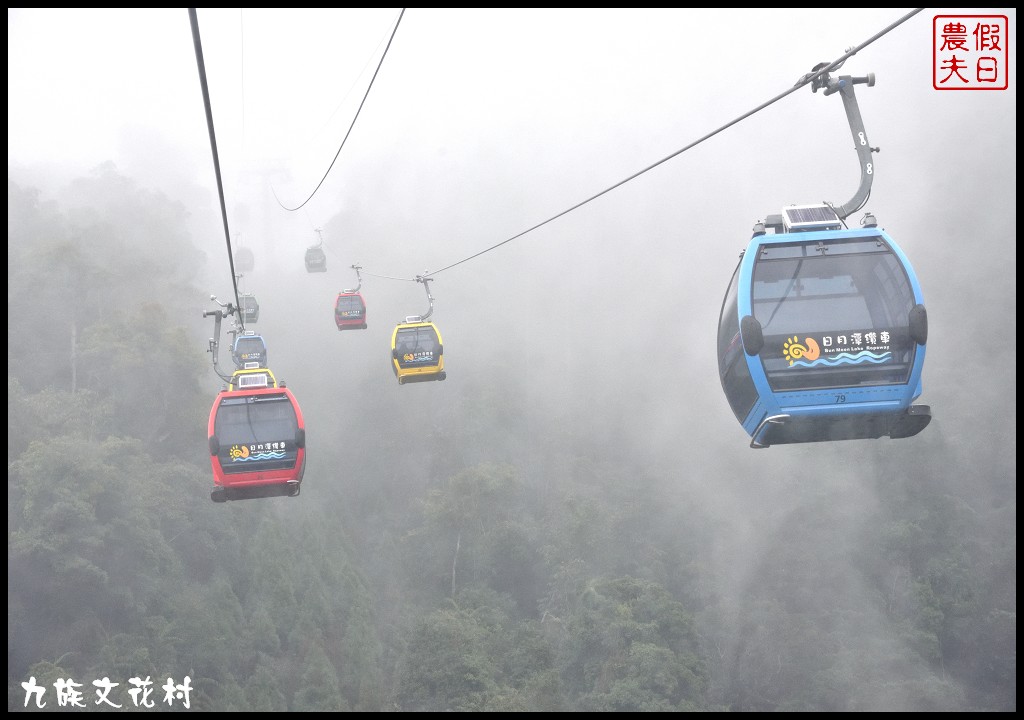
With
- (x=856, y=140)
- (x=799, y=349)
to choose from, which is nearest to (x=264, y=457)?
(x=799, y=349)

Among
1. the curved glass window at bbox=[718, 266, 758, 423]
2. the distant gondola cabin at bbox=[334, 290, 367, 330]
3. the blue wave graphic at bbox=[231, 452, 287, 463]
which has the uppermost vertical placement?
the distant gondola cabin at bbox=[334, 290, 367, 330]

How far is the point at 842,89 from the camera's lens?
215 inches

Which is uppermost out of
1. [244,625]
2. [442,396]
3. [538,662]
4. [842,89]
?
[842,89]

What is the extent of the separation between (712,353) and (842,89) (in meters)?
57.7

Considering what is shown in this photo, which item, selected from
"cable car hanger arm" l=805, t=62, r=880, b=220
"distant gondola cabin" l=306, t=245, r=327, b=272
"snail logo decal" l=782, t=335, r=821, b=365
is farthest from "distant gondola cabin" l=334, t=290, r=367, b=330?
"snail logo decal" l=782, t=335, r=821, b=365

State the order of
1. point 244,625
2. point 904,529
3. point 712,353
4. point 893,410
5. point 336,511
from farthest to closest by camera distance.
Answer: point 712,353 < point 336,511 < point 904,529 < point 244,625 < point 893,410

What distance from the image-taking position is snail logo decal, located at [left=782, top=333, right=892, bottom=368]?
5324 mm

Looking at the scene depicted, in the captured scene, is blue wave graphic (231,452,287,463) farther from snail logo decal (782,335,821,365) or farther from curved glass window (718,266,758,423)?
snail logo decal (782,335,821,365)

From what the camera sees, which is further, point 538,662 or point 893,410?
point 538,662

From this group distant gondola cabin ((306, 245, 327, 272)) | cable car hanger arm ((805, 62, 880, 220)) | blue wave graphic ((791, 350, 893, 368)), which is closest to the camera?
blue wave graphic ((791, 350, 893, 368))

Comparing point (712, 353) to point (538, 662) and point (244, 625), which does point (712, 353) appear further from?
point (244, 625)

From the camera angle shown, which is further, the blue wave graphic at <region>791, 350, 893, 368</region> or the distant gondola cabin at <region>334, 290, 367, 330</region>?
the distant gondola cabin at <region>334, 290, 367, 330</region>

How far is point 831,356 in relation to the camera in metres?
5.35

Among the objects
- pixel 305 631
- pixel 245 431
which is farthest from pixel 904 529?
pixel 245 431
